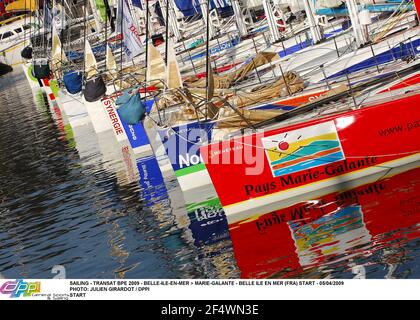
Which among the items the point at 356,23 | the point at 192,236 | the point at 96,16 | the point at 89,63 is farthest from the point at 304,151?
the point at 96,16

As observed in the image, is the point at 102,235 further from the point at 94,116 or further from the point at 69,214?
the point at 94,116

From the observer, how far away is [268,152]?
1462cm

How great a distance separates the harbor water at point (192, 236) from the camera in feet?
38.0

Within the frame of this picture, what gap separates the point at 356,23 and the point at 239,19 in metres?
10.2

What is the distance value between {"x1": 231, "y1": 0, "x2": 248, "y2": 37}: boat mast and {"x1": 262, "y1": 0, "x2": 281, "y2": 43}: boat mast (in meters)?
2.72

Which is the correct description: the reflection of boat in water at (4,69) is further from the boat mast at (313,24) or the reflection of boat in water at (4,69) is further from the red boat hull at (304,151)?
the red boat hull at (304,151)

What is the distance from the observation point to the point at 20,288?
10.3 meters

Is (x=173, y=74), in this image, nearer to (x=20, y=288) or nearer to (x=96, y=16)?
(x=20, y=288)

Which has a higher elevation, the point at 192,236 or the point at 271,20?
the point at 271,20

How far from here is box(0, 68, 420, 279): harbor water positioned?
11578mm

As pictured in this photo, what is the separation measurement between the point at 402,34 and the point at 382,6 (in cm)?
121

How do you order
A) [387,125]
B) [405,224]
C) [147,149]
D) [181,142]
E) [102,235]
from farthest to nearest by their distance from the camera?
[147,149] → [181,142] → [102,235] → [387,125] → [405,224]

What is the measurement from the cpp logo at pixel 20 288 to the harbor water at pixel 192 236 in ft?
8.27

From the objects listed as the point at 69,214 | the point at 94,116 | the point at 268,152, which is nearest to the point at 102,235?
the point at 69,214
